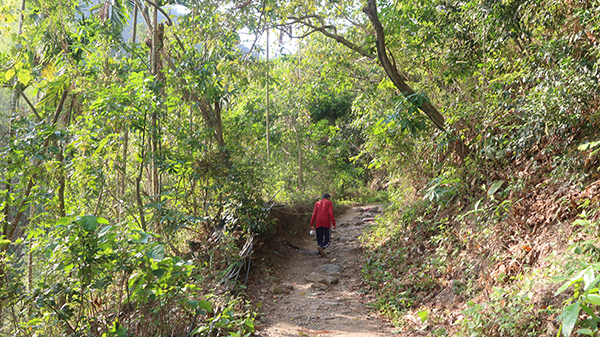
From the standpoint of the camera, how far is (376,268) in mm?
7898

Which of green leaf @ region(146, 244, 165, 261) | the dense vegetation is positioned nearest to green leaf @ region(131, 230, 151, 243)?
the dense vegetation

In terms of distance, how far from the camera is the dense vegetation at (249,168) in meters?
3.54

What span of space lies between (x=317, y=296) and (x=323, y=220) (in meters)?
2.85

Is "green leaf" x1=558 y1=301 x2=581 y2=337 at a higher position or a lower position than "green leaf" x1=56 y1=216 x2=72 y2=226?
lower

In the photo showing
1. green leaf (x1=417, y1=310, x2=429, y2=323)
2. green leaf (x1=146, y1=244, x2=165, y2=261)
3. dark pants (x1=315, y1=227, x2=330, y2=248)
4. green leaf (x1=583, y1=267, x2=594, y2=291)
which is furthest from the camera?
dark pants (x1=315, y1=227, x2=330, y2=248)

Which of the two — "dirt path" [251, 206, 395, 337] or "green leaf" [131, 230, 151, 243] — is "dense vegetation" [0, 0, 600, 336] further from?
"dirt path" [251, 206, 395, 337]

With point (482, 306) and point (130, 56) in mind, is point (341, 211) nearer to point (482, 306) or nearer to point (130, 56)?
point (130, 56)

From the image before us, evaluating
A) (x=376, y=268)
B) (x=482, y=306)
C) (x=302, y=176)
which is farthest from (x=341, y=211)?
(x=482, y=306)

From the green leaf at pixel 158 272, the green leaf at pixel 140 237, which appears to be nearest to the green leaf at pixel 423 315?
the green leaf at pixel 158 272

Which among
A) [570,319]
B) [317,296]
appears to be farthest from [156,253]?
[317,296]

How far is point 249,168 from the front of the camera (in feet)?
26.8

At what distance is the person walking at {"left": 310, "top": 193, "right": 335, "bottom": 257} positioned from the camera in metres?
9.56

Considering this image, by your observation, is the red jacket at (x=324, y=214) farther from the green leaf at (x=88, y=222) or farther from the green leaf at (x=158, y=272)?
the green leaf at (x=88, y=222)

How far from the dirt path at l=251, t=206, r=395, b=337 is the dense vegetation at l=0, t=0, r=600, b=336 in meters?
0.40
